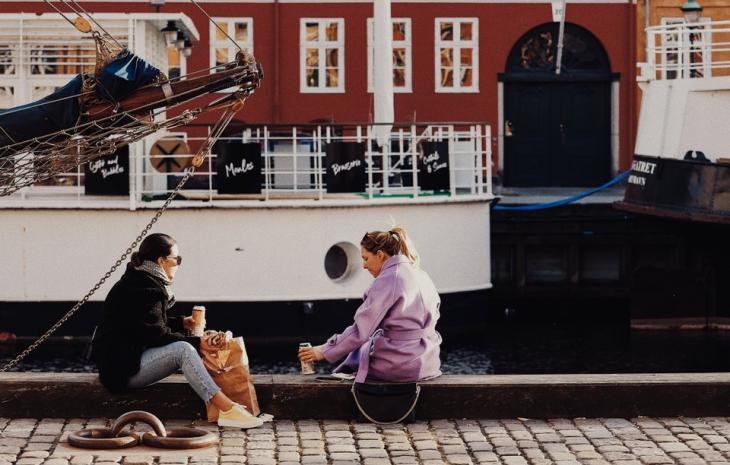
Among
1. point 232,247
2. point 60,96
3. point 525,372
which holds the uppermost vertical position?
point 60,96

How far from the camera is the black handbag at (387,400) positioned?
8.95m

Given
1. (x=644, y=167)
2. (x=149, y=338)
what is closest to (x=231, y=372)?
(x=149, y=338)

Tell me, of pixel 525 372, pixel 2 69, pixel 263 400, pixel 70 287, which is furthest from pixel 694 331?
pixel 263 400

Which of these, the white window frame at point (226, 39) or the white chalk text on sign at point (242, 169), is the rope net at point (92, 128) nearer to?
the white chalk text on sign at point (242, 169)

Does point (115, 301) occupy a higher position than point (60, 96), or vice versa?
point (60, 96)

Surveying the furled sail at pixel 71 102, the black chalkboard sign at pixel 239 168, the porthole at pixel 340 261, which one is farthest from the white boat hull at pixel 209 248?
the furled sail at pixel 71 102

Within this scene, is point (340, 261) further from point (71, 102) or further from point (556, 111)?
point (556, 111)

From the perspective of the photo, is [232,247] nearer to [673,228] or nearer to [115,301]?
[673,228]

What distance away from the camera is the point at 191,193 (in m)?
17.5

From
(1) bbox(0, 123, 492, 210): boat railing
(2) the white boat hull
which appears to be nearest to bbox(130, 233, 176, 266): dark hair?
(1) bbox(0, 123, 492, 210): boat railing

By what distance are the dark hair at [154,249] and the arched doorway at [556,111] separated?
18971 mm

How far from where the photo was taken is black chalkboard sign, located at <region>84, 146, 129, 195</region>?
1695 cm

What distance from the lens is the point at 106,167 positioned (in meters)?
17.0

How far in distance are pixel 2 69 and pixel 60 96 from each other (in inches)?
253
